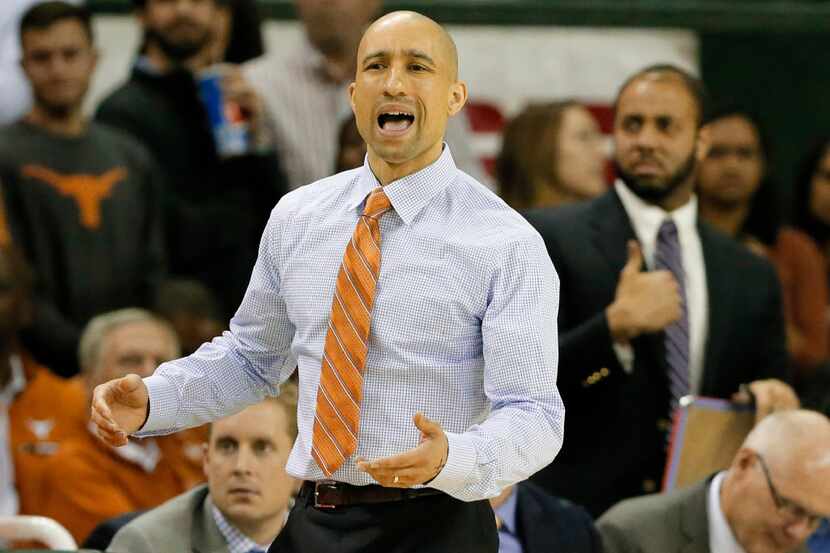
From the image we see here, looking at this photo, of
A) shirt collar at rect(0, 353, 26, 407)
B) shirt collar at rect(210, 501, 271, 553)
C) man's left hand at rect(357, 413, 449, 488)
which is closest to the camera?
man's left hand at rect(357, 413, 449, 488)

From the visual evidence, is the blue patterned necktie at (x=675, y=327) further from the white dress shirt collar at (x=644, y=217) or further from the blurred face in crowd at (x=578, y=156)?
the blurred face in crowd at (x=578, y=156)

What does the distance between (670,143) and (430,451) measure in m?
2.30

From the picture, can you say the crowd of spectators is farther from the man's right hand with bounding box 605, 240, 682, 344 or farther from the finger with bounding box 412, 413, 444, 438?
the finger with bounding box 412, 413, 444, 438

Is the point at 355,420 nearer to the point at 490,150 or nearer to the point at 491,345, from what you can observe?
the point at 491,345

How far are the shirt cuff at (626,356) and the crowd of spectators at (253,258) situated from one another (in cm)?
1

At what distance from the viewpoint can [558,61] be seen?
6.64 metres

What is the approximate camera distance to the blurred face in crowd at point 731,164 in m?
6.05

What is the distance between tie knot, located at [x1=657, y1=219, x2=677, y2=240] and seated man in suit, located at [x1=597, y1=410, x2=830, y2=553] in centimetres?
68

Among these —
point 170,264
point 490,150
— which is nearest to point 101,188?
point 170,264

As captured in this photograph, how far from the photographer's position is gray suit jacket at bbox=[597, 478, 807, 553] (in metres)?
3.99

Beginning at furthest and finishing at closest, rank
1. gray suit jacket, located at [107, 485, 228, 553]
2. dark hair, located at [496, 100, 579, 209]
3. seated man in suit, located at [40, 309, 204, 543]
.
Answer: dark hair, located at [496, 100, 579, 209] < seated man in suit, located at [40, 309, 204, 543] < gray suit jacket, located at [107, 485, 228, 553]

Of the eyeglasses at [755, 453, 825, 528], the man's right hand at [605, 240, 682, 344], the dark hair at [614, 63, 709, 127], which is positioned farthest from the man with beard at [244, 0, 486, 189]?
the eyeglasses at [755, 453, 825, 528]

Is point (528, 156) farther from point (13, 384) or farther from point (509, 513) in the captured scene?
point (13, 384)

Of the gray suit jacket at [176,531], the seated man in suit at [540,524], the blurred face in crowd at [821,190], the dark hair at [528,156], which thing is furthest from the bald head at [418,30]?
the blurred face in crowd at [821,190]
